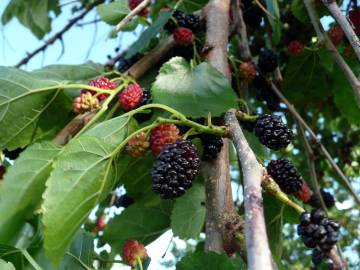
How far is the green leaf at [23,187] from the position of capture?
958mm

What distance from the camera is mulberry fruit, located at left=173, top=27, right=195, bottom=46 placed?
1328 millimetres

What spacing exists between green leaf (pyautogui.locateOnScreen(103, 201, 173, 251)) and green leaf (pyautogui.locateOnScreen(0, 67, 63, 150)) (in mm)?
347

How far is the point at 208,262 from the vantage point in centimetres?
88

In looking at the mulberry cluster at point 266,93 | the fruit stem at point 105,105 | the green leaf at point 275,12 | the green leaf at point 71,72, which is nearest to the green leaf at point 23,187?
the fruit stem at point 105,105

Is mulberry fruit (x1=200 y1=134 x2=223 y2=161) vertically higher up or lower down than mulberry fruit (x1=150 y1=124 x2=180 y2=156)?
lower down

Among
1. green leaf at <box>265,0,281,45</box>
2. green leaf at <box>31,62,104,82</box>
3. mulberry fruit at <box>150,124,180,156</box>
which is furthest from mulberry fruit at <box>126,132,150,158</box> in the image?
green leaf at <box>265,0,281,45</box>

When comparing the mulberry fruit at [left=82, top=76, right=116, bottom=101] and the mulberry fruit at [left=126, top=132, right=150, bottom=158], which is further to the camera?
the mulberry fruit at [left=82, top=76, right=116, bottom=101]

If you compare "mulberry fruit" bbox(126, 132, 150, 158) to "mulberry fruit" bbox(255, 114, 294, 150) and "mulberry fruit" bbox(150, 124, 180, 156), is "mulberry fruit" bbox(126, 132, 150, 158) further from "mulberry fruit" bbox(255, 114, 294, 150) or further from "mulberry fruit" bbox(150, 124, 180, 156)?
"mulberry fruit" bbox(255, 114, 294, 150)

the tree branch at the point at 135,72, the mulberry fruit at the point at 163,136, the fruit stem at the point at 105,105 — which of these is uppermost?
the fruit stem at the point at 105,105

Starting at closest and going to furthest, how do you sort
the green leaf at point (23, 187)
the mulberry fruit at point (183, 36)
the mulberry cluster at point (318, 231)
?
1. the mulberry cluster at point (318, 231)
2. the green leaf at point (23, 187)
3. the mulberry fruit at point (183, 36)

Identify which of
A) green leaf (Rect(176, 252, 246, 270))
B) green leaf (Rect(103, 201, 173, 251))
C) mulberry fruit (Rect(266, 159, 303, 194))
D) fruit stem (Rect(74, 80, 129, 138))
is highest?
fruit stem (Rect(74, 80, 129, 138))

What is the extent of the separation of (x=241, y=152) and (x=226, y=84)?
13.7 inches

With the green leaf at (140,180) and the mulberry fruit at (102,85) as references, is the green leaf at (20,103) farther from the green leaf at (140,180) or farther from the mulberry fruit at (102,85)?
the green leaf at (140,180)

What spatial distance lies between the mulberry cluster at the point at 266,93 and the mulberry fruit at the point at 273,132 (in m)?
0.49
